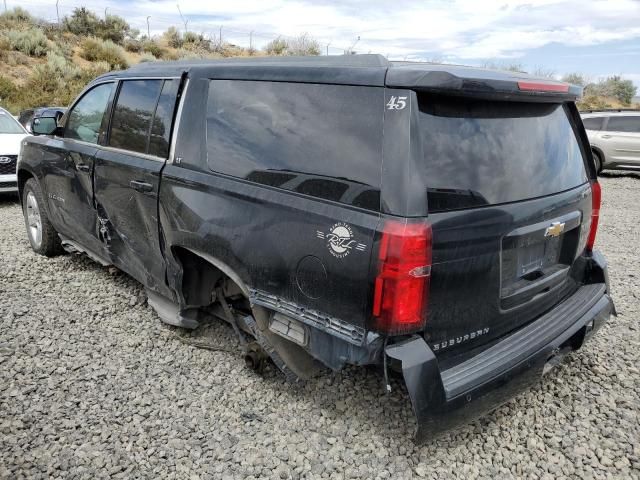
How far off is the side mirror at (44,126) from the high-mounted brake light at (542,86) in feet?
13.5

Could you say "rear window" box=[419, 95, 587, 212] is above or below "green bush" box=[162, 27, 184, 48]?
below

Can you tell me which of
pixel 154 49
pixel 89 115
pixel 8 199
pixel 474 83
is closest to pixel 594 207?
pixel 474 83

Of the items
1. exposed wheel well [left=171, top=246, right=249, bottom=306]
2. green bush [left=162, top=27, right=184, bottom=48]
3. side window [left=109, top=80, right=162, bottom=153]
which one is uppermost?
green bush [left=162, top=27, right=184, bottom=48]

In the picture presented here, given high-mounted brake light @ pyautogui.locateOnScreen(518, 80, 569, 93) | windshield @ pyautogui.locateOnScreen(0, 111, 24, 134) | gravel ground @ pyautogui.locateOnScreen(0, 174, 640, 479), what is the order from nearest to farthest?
1. high-mounted brake light @ pyautogui.locateOnScreen(518, 80, 569, 93)
2. gravel ground @ pyautogui.locateOnScreen(0, 174, 640, 479)
3. windshield @ pyautogui.locateOnScreen(0, 111, 24, 134)

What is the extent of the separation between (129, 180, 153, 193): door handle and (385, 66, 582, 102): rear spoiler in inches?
72.6

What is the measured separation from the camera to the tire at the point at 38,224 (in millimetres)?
5211

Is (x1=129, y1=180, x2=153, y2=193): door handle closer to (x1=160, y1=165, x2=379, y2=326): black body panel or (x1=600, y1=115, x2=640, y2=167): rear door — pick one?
(x1=160, y1=165, x2=379, y2=326): black body panel

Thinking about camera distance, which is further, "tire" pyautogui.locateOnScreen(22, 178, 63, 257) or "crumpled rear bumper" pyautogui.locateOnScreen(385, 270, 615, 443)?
"tire" pyautogui.locateOnScreen(22, 178, 63, 257)

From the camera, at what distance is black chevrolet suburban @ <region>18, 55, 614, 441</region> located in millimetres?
2201

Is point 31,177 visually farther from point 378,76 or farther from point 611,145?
point 611,145

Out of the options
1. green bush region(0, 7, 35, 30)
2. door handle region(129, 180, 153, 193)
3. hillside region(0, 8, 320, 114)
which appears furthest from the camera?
green bush region(0, 7, 35, 30)

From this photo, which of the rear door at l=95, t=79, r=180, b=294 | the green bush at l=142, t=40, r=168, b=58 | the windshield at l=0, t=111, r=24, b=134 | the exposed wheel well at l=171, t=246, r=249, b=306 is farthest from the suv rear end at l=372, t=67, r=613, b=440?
the green bush at l=142, t=40, r=168, b=58

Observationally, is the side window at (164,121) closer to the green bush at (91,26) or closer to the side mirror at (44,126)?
the side mirror at (44,126)

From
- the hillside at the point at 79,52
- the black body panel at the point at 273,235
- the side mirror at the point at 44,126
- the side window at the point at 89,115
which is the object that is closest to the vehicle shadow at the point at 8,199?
the side mirror at the point at 44,126
